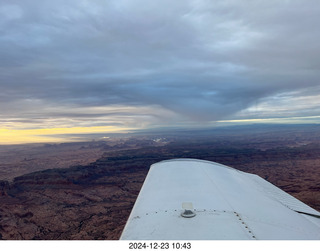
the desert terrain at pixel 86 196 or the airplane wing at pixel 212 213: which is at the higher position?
the airplane wing at pixel 212 213

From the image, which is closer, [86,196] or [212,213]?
[212,213]

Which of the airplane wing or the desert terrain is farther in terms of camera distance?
the desert terrain

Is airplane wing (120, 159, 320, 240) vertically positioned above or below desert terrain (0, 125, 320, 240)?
above

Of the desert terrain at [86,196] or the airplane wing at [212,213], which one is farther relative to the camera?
the desert terrain at [86,196]

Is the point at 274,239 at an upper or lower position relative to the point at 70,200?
upper

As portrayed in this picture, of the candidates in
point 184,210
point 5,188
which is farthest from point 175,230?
point 5,188

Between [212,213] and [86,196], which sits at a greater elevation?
[212,213]

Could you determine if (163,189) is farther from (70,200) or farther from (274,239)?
(70,200)
